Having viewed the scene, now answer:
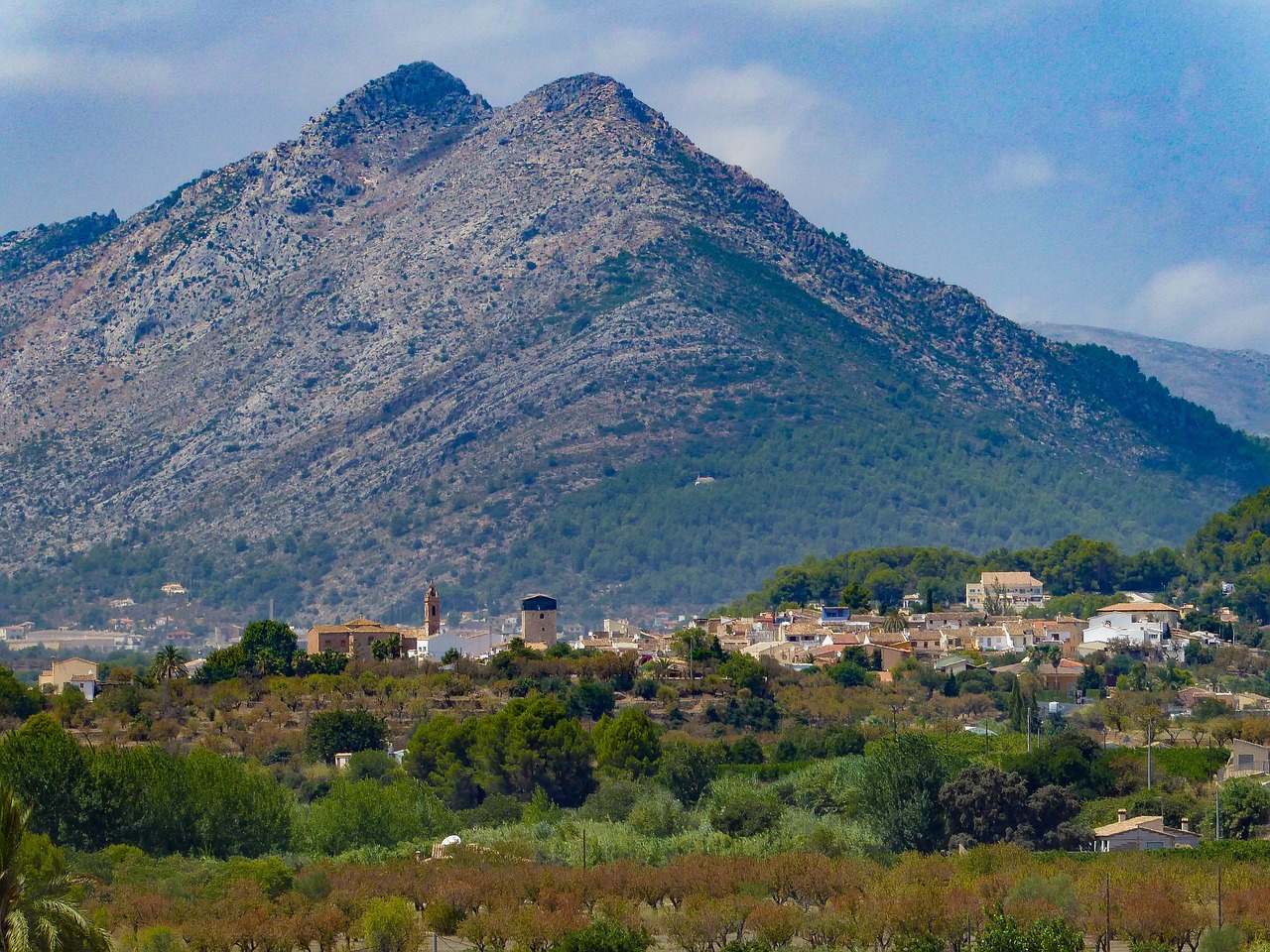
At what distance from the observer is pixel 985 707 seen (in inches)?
3797

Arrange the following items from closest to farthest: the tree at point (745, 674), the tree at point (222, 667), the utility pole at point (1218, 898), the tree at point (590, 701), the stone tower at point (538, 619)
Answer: the utility pole at point (1218, 898) < the tree at point (590, 701) < the tree at point (745, 674) < the tree at point (222, 667) < the stone tower at point (538, 619)

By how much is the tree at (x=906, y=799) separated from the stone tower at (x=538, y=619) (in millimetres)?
67064

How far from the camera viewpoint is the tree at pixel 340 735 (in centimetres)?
8012

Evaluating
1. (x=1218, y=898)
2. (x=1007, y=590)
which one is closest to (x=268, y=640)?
(x=1007, y=590)

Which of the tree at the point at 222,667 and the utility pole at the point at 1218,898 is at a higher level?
the tree at the point at 222,667

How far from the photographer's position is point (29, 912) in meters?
27.4

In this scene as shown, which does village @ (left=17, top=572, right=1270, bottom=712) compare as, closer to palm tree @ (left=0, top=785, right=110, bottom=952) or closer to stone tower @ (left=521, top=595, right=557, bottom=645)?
stone tower @ (left=521, top=595, right=557, bottom=645)

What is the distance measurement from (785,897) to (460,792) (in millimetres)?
23061

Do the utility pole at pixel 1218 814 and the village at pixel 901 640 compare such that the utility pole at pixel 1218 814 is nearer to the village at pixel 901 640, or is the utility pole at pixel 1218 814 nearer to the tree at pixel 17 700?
the village at pixel 901 640

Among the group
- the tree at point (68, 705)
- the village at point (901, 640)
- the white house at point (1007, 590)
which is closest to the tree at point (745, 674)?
the village at point (901, 640)

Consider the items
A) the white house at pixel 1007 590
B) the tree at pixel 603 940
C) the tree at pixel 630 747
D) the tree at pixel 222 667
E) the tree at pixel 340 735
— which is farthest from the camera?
the white house at pixel 1007 590

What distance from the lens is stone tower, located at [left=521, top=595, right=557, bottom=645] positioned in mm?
133000

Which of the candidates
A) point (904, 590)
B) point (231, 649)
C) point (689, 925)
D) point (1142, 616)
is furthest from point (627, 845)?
point (904, 590)

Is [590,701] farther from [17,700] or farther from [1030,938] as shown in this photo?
[1030,938]
